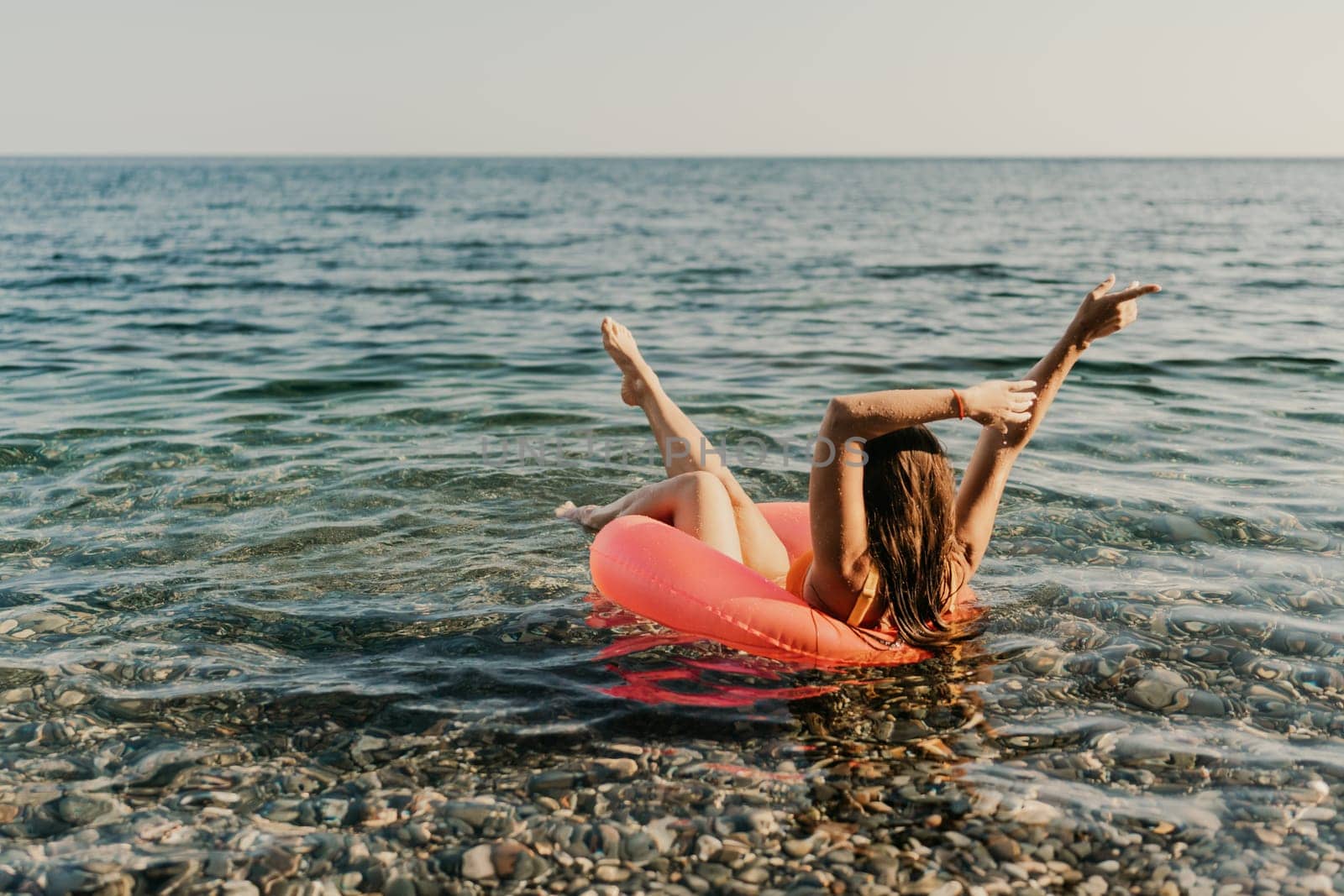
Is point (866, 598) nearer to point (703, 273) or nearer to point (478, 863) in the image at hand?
point (478, 863)

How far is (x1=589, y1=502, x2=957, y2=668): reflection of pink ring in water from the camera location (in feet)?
14.5

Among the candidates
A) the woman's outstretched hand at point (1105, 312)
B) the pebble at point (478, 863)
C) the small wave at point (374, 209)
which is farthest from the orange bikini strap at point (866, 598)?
the small wave at point (374, 209)

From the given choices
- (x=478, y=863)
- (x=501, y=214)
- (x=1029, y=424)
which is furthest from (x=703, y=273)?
(x=501, y=214)

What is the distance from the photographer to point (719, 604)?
4.50 meters

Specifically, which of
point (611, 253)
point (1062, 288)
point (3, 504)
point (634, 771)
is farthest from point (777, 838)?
point (611, 253)

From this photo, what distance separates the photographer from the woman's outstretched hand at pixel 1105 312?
14.7 ft

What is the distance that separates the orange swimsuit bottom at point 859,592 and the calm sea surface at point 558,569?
11.4 inches

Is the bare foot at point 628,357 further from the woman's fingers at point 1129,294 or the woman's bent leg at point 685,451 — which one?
the woman's fingers at point 1129,294

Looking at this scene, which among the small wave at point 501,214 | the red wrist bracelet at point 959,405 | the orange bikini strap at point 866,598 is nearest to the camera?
the red wrist bracelet at point 959,405

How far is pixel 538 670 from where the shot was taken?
462 cm

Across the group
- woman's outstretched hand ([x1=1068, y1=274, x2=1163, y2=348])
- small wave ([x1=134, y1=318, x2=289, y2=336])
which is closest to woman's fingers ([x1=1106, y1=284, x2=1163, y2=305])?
woman's outstretched hand ([x1=1068, y1=274, x2=1163, y2=348])

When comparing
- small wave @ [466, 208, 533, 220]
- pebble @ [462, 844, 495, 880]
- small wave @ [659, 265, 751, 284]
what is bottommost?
pebble @ [462, 844, 495, 880]

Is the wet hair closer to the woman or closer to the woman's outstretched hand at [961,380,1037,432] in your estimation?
the woman

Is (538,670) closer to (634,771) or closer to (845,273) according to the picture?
(634,771)
